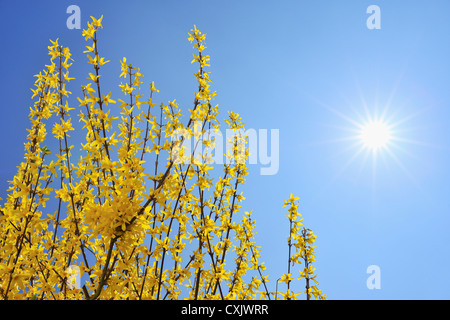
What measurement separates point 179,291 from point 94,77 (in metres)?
1.96

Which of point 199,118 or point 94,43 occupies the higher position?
point 94,43

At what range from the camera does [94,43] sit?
222cm

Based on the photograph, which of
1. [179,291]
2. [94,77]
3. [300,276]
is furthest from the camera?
[300,276]

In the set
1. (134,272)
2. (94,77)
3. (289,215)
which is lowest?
(134,272)
